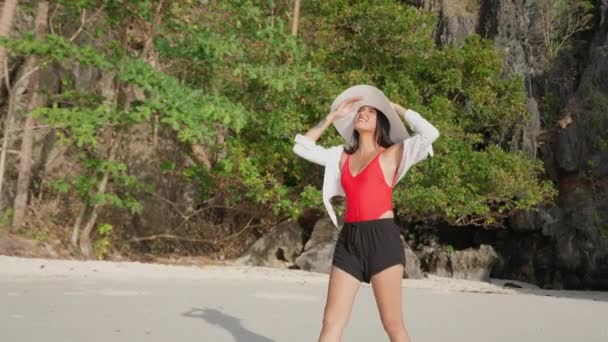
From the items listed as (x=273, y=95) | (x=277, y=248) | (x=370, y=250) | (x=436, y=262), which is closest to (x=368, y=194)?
(x=370, y=250)

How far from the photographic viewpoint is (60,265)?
7539mm

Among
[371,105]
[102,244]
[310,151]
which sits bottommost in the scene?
[102,244]

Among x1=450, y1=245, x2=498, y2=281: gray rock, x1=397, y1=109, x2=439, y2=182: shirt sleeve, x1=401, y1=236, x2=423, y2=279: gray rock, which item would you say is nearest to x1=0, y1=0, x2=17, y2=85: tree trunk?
x1=401, y1=236, x2=423, y2=279: gray rock

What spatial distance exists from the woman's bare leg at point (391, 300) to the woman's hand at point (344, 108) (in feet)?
2.53

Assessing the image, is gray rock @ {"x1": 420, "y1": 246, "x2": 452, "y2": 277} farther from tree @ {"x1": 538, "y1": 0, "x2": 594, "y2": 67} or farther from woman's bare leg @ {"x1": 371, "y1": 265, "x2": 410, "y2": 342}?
woman's bare leg @ {"x1": 371, "y1": 265, "x2": 410, "y2": 342}

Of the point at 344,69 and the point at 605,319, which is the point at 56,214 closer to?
the point at 344,69

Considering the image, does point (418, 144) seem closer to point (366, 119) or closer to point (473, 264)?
point (366, 119)

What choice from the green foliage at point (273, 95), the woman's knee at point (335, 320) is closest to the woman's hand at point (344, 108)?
the woman's knee at point (335, 320)

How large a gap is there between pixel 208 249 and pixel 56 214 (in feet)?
9.89

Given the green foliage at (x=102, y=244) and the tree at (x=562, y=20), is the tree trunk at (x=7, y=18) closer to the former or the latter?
the green foliage at (x=102, y=244)

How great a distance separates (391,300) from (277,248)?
31.9 feet

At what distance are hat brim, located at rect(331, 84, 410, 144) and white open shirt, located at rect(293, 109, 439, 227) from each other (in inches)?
3.3

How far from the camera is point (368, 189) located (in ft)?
9.14

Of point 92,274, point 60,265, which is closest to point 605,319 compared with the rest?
point 92,274
